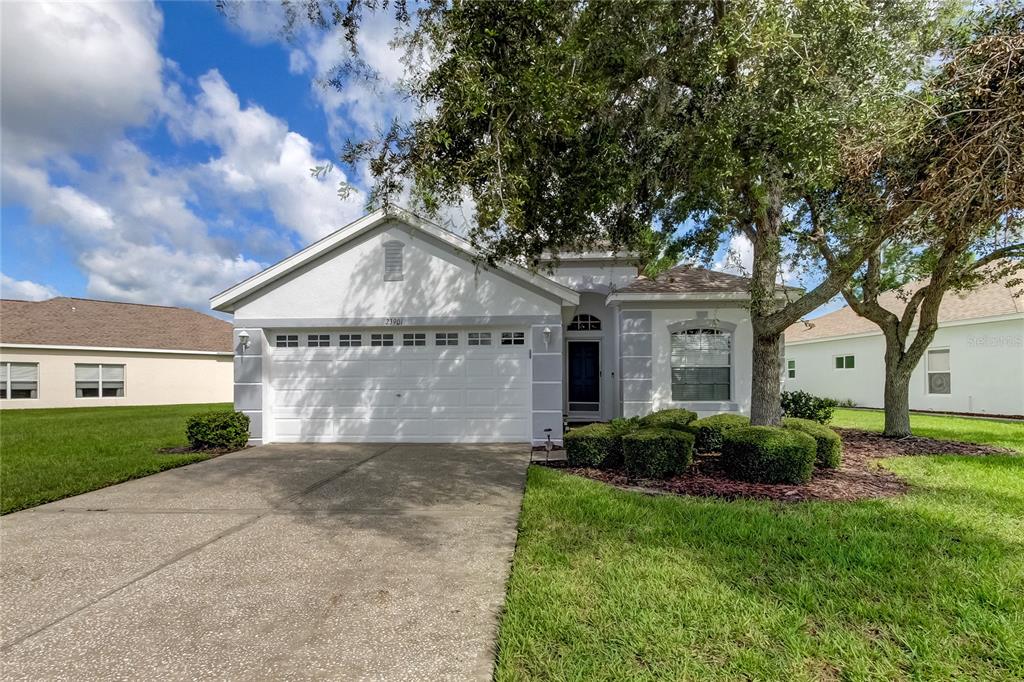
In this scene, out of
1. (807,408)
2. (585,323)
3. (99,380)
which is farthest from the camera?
(99,380)

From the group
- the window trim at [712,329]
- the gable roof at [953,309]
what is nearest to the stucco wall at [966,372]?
the gable roof at [953,309]

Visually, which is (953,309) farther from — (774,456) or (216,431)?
(216,431)

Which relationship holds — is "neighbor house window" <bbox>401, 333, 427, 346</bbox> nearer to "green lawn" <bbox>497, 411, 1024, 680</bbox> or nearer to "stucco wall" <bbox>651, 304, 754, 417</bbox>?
"stucco wall" <bbox>651, 304, 754, 417</bbox>

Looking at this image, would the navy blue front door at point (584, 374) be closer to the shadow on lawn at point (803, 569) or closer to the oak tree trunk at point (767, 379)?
the oak tree trunk at point (767, 379)

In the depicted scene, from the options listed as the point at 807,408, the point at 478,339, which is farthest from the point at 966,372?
the point at 478,339

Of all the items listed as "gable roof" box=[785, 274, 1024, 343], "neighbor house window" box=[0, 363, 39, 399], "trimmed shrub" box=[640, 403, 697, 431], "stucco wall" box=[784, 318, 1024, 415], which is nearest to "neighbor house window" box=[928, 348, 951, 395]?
"stucco wall" box=[784, 318, 1024, 415]

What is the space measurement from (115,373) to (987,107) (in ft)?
91.5

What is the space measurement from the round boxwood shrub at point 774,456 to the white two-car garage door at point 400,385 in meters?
4.57

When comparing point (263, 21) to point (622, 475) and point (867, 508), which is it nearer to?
point (622, 475)

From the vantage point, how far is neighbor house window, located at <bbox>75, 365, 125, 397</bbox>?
68.4 feet

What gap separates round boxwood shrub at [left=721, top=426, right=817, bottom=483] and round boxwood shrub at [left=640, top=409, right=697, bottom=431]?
1.17m

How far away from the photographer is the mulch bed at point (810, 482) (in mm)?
6234

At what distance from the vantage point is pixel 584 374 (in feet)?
46.2

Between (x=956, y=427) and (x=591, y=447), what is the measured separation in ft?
35.1
